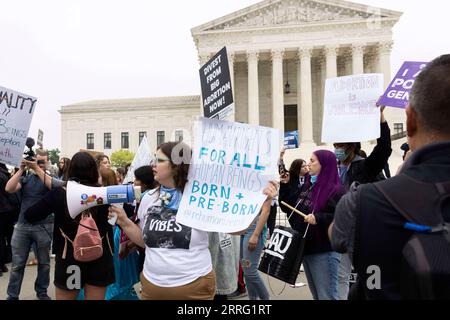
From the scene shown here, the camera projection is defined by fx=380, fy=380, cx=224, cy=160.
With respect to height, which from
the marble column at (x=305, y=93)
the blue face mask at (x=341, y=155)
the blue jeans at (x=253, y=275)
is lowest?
the blue jeans at (x=253, y=275)

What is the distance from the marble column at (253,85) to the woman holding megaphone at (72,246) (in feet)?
118

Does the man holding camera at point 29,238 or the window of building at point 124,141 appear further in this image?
the window of building at point 124,141

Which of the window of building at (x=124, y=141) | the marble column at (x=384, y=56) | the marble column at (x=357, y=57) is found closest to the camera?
the marble column at (x=384, y=56)

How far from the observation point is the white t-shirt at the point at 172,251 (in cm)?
276

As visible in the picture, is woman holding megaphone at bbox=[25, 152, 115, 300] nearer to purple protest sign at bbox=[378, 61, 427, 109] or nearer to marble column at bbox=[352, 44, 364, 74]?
purple protest sign at bbox=[378, 61, 427, 109]

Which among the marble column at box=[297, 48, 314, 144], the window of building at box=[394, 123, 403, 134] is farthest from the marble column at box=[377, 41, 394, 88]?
the window of building at box=[394, 123, 403, 134]

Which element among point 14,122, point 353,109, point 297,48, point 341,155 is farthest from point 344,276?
point 297,48

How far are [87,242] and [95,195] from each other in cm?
53

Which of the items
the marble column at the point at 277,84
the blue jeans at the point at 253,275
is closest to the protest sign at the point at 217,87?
the blue jeans at the point at 253,275

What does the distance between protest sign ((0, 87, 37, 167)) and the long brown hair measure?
7.90ft

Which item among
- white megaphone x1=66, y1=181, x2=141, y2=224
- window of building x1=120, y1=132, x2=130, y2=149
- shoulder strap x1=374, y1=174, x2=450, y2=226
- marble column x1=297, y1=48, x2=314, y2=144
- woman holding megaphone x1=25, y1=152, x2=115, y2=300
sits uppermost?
marble column x1=297, y1=48, x2=314, y2=144

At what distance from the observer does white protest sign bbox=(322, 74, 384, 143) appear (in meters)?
4.31

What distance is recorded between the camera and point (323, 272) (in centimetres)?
389

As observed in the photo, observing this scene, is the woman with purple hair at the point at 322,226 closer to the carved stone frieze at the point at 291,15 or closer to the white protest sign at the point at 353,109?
the white protest sign at the point at 353,109
